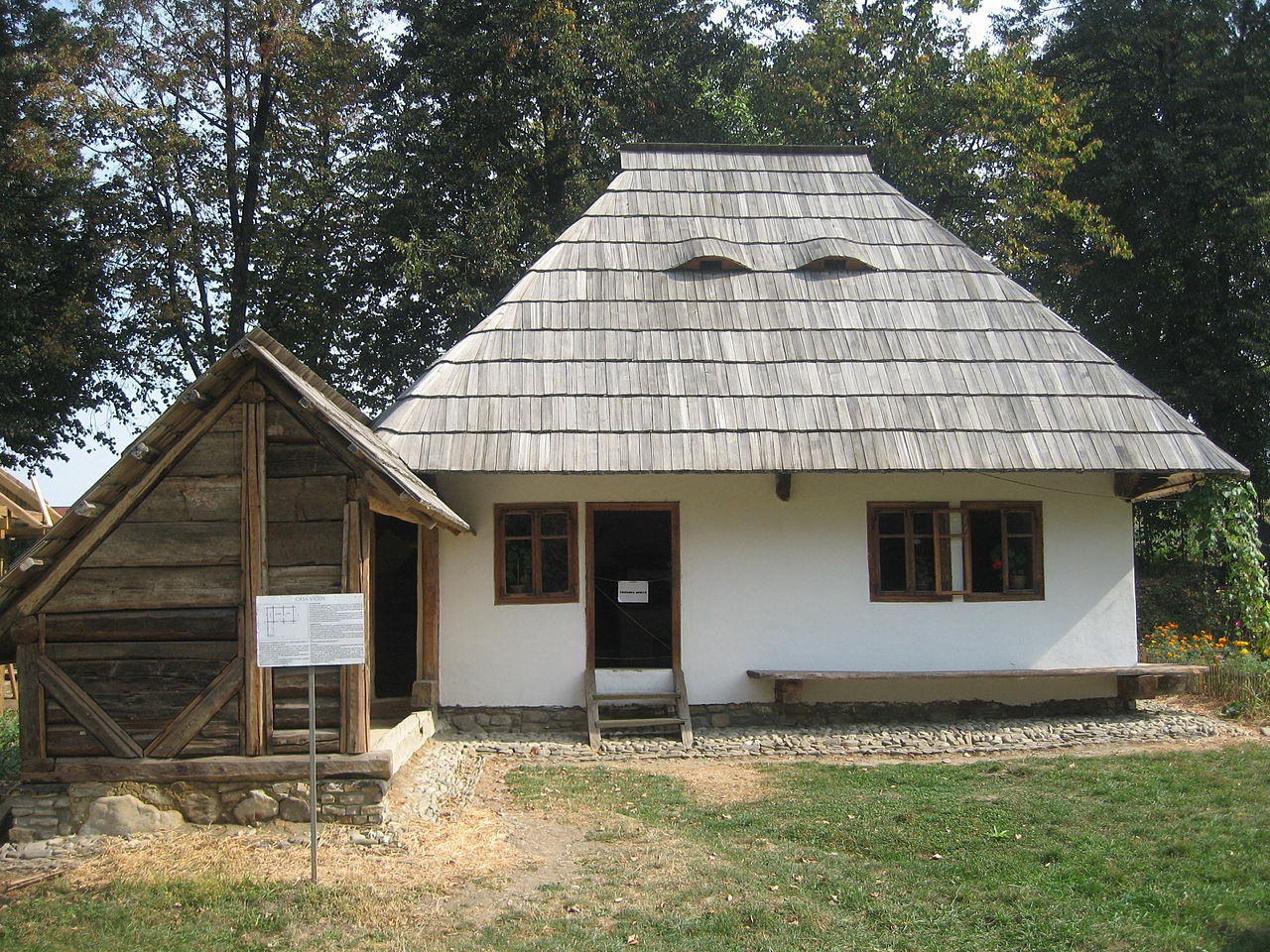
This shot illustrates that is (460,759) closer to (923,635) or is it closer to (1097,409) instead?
(923,635)

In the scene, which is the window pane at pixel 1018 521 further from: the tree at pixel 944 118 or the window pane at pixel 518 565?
the tree at pixel 944 118

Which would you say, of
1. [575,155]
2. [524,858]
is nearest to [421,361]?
[575,155]

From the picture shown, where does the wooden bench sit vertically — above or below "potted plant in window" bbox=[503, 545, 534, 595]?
below

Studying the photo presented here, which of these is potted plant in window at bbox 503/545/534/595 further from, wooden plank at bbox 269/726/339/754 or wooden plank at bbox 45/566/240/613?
wooden plank at bbox 45/566/240/613

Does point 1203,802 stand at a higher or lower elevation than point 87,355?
lower

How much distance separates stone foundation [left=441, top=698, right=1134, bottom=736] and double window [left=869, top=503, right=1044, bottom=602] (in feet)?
3.59

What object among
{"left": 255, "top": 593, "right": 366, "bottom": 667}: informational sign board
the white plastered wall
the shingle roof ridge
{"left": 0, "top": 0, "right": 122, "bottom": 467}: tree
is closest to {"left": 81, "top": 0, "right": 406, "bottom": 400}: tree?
{"left": 0, "top": 0, "right": 122, "bottom": 467}: tree

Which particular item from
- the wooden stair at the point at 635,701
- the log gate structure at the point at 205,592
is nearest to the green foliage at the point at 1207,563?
the wooden stair at the point at 635,701

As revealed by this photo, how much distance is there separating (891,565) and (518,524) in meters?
3.74

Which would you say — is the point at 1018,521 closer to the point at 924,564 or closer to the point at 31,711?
the point at 924,564

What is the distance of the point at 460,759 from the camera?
→ 901cm

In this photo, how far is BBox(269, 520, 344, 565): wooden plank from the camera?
7027 millimetres

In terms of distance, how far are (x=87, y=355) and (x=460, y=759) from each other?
42.0 ft

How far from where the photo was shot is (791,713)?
1030 cm
